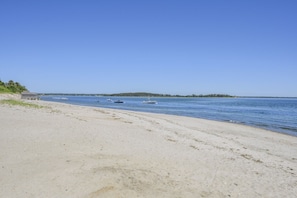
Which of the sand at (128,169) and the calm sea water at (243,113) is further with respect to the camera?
the calm sea water at (243,113)

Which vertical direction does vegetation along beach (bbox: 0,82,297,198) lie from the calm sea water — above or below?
above

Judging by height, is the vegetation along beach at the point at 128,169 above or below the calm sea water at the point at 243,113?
above

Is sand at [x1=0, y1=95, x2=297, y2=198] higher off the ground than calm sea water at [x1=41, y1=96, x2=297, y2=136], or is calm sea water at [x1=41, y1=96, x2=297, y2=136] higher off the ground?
sand at [x1=0, y1=95, x2=297, y2=198]

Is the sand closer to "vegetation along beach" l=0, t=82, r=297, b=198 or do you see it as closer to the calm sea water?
"vegetation along beach" l=0, t=82, r=297, b=198

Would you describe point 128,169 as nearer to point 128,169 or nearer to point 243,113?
point 128,169

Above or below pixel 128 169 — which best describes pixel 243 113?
below

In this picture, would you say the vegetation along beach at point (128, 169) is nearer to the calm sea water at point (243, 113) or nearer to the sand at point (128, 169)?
the sand at point (128, 169)

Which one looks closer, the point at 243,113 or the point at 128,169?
the point at 128,169

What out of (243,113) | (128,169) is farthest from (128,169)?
(243,113)

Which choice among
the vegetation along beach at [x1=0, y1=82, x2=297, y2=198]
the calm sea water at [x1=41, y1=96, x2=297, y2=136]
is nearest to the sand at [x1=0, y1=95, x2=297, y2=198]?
the vegetation along beach at [x1=0, y1=82, x2=297, y2=198]

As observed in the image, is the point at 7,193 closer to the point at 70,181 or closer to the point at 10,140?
the point at 70,181

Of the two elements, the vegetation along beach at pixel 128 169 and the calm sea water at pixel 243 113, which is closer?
the vegetation along beach at pixel 128 169

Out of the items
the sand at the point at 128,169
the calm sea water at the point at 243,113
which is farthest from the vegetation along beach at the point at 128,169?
the calm sea water at the point at 243,113

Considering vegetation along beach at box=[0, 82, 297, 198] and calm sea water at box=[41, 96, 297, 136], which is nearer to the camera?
vegetation along beach at box=[0, 82, 297, 198]
